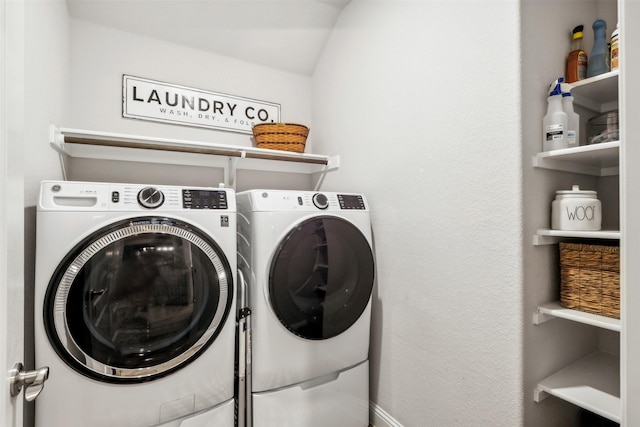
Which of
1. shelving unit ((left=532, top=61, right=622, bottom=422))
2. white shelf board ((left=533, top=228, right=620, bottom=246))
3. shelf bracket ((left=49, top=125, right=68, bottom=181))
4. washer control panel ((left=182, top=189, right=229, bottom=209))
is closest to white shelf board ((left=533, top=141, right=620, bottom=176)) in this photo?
shelving unit ((left=532, top=61, right=622, bottom=422))

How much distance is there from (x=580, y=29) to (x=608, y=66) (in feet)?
0.60

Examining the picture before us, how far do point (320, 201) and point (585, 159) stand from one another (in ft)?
3.58

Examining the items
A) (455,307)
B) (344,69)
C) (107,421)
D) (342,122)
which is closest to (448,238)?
(455,307)

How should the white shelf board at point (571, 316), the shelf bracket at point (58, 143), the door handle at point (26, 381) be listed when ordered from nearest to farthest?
the door handle at point (26, 381)
the white shelf board at point (571, 316)
the shelf bracket at point (58, 143)

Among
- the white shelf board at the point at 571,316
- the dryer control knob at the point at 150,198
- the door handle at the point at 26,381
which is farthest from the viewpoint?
the dryer control knob at the point at 150,198

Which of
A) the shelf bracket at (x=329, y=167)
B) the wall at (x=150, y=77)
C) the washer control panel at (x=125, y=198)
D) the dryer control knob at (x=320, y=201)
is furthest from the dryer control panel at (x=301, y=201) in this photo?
the wall at (x=150, y=77)

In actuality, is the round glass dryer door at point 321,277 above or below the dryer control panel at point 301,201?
below

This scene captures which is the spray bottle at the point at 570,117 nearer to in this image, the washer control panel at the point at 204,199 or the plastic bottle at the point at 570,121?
the plastic bottle at the point at 570,121

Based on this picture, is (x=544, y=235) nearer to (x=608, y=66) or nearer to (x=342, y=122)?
(x=608, y=66)

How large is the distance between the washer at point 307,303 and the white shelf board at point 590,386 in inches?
31.2

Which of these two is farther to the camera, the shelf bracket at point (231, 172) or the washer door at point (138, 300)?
the shelf bracket at point (231, 172)

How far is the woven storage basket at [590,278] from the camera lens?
42.8 inches

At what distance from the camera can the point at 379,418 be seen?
173cm

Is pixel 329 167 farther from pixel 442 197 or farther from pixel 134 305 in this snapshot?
pixel 134 305
